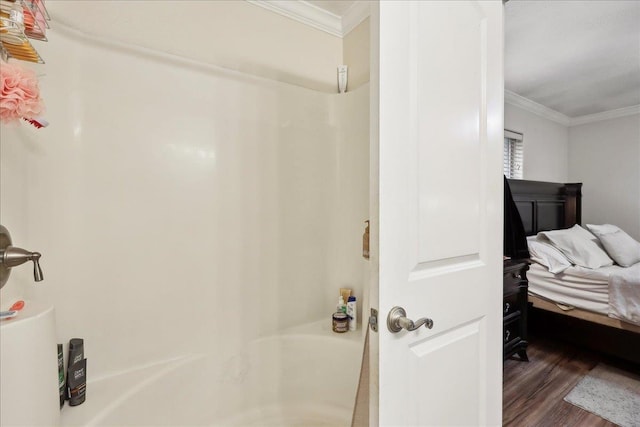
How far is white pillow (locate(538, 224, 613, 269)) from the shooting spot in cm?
279

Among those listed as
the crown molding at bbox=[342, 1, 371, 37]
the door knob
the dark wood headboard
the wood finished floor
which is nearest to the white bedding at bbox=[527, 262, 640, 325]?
the wood finished floor

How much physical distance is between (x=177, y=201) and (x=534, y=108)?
425 centimetres

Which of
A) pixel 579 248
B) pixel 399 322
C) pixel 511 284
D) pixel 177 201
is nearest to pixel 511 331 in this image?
pixel 511 284

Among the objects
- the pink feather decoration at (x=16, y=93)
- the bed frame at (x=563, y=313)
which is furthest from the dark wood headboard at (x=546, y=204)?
the pink feather decoration at (x=16, y=93)

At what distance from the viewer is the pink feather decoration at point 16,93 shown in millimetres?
720

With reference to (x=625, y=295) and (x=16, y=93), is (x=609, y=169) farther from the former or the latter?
(x=16, y=93)

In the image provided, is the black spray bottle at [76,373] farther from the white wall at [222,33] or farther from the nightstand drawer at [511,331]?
the nightstand drawer at [511,331]

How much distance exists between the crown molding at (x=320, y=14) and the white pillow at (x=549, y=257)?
253 centimetres

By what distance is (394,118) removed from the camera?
830 mm

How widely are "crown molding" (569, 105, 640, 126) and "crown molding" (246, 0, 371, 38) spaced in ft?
13.6

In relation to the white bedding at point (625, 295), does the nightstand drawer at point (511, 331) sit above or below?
below

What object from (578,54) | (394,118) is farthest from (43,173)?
(578,54)

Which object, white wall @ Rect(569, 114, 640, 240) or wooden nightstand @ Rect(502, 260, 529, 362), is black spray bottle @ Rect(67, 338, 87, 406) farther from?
white wall @ Rect(569, 114, 640, 240)

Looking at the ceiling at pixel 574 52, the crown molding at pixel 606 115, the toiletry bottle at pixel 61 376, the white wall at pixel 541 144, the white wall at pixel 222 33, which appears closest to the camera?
the toiletry bottle at pixel 61 376
